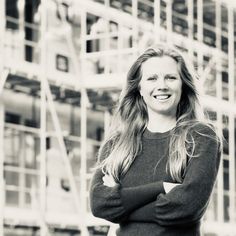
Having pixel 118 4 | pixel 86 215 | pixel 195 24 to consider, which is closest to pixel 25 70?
pixel 86 215

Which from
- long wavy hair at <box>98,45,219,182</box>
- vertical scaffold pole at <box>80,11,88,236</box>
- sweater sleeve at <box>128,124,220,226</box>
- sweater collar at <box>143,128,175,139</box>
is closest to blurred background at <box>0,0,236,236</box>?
vertical scaffold pole at <box>80,11,88,236</box>

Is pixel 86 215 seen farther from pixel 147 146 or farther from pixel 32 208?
pixel 147 146

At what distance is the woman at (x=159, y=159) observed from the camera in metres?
3.43

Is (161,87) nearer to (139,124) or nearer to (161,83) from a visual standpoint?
(161,83)

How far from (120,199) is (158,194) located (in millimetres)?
127

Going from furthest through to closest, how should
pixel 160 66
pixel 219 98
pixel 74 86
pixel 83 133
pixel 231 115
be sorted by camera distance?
pixel 231 115 → pixel 219 98 → pixel 74 86 → pixel 83 133 → pixel 160 66

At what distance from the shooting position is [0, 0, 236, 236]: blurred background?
45.8 feet

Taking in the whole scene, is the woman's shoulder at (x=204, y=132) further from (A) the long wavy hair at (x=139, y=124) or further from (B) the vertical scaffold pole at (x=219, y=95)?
(B) the vertical scaffold pole at (x=219, y=95)

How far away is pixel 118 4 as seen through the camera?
16203 mm

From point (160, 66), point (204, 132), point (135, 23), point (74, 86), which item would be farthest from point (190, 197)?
point (135, 23)

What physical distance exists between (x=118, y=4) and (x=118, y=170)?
12.8 metres

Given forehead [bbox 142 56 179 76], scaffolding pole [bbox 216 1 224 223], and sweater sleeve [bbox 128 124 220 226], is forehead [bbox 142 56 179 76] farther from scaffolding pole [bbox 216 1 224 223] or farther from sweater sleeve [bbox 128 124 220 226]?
scaffolding pole [bbox 216 1 224 223]

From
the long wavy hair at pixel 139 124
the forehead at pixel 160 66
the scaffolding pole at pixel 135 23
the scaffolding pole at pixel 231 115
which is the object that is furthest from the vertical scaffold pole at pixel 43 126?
the forehead at pixel 160 66

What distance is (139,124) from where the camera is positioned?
3.62 meters
